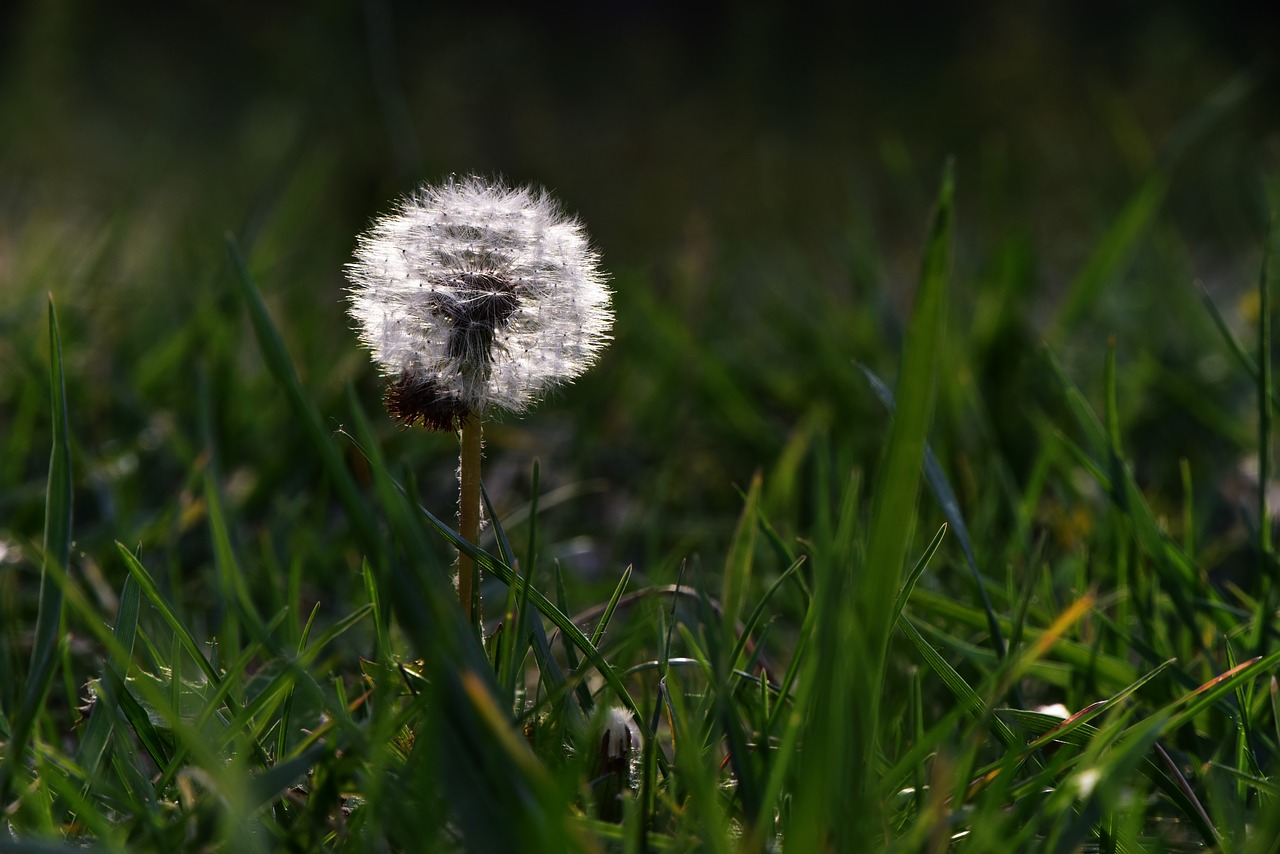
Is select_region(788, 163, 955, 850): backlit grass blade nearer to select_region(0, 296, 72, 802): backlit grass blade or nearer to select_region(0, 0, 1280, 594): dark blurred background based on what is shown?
select_region(0, 296, 72, 802): backlit grass blade

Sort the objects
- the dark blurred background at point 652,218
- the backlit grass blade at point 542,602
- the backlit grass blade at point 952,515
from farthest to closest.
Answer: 1. the dark blurred background at point 652,218
2. the backlit grass blade at point 952,515
3. the backlit grass blade at point 542,602

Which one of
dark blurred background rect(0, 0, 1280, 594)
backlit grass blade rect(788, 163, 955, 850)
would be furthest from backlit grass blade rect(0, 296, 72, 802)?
dark blurred background rect(0, 0, 1280, 594)

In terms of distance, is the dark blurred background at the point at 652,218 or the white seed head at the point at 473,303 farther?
the dark blurred background at the point at 652,218

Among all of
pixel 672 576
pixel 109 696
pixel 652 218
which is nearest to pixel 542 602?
pixel 109 696

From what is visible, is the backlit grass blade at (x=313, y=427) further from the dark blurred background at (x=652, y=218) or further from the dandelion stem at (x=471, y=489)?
the dark blurred background at (x=652, y=218)

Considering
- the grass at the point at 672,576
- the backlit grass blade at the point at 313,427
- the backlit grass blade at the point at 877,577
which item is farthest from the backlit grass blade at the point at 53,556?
the backlit grass blade at the point at 877,577

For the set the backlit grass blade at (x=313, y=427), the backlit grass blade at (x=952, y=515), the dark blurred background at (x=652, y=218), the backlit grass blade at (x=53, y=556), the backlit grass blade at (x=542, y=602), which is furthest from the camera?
Result: the dark blurred background at (x=652, y=218)

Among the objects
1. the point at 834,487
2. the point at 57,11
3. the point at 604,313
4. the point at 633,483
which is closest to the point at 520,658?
the point at 604,313
